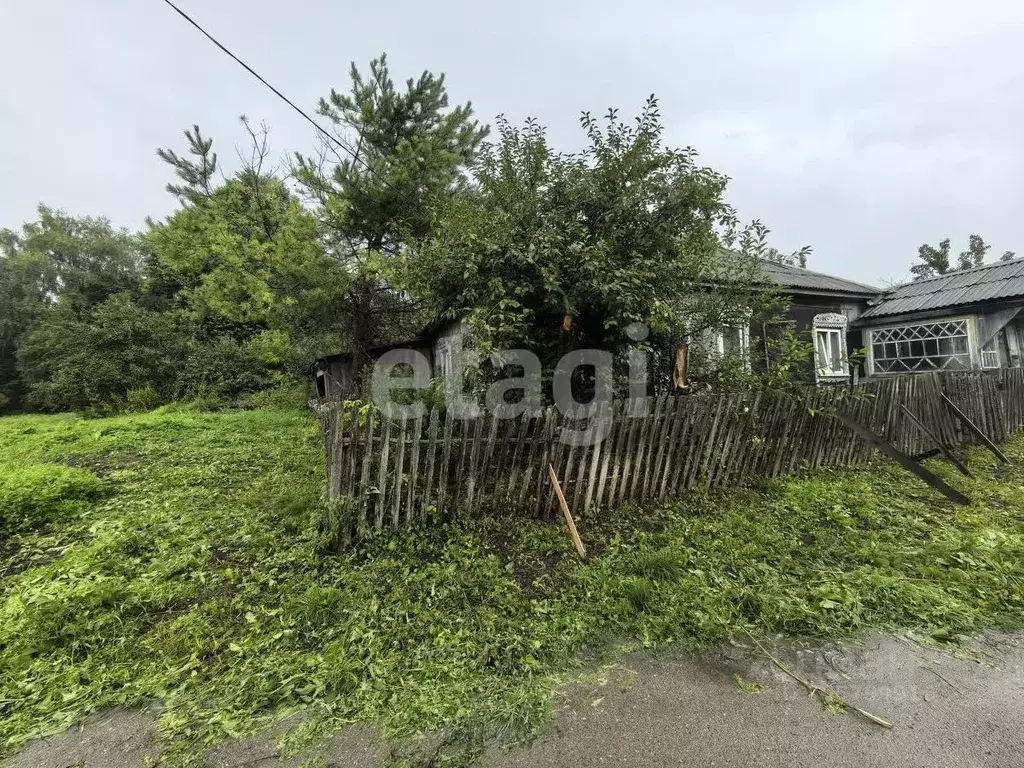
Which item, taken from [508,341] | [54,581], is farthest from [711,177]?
[54,581]

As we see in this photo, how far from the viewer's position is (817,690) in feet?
6.91

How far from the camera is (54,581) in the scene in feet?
10.1

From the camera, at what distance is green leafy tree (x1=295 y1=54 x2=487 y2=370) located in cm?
1116

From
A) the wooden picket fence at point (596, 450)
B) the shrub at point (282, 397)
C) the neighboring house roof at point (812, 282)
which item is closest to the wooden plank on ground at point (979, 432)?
the wooden picket fence at point (596, 450)

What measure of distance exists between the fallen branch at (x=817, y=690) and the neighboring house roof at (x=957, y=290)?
520 inches

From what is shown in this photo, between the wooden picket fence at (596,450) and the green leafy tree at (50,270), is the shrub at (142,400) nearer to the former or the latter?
the green leafy tree at (50,270)

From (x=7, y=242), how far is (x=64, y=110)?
3011 centimetres

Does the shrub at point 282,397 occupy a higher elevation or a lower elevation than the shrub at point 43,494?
higher

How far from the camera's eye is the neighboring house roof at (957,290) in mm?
10555

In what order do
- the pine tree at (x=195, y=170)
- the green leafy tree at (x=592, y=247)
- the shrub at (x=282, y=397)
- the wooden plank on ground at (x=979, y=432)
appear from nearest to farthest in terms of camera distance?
the green leafy tree at (x=592, y=247), the wooden plank on ground at (x=979, y=432), the pine tree at (x=195, y=170), the shrub at (x=282, y=397)

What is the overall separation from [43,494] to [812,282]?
1522 centimetres

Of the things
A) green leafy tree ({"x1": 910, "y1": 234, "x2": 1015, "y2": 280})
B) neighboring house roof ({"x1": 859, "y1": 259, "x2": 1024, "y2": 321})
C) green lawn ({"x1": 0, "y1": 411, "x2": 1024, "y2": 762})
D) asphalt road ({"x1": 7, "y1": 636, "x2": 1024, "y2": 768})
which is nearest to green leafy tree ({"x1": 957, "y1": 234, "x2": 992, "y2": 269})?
green leafy tree ({"x1": 910, "y1": 234, "x2": 1015, "y2": 280})

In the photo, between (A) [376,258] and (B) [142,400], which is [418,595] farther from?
(B) [142,400]

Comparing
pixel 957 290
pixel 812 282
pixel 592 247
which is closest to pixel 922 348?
pixel 957 290
